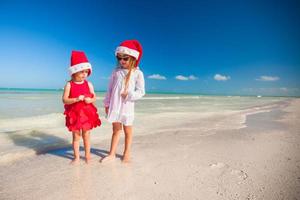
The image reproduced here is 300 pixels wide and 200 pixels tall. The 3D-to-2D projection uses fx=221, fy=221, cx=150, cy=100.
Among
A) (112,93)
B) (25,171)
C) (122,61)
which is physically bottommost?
(25,171)

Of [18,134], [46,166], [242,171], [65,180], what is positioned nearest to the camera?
[65,180]

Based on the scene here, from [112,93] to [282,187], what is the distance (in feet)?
6.71

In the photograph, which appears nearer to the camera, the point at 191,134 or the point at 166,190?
the point at 166,190

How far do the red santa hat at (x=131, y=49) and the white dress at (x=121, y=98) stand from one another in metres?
0.20

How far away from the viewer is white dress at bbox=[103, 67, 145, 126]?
273cm

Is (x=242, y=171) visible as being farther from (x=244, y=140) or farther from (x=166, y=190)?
(x=244, y=140)

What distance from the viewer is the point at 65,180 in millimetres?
2115

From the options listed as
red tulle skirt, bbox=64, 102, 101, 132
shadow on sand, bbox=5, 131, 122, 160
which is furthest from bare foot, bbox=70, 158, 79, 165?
red tulle skirt, bbox=64, 102, 101, 132

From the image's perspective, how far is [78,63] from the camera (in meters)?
2.69

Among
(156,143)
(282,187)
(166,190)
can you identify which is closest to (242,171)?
(282,187)

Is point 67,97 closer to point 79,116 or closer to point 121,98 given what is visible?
point 79,116

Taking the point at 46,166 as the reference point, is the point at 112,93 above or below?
above

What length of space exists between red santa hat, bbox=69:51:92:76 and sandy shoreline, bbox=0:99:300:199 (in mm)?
1131

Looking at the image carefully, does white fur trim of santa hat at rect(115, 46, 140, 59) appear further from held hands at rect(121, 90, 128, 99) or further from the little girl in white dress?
held hands at rect(121, 90, 128, 99)
